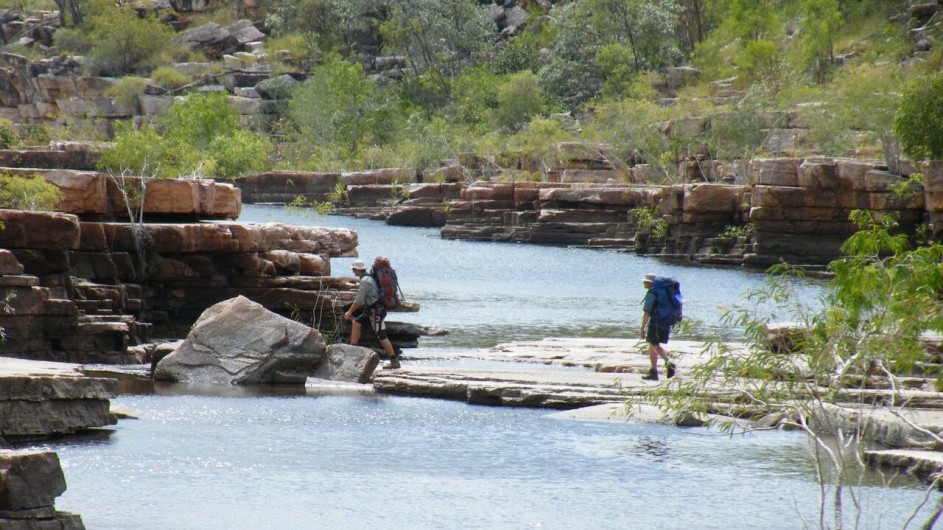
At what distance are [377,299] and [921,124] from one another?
2969 cm

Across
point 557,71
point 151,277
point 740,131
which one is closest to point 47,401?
point 151,277

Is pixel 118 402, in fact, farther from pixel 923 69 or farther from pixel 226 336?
pixel 923 69

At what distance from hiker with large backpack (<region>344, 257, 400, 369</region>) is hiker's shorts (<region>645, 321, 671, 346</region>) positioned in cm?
441

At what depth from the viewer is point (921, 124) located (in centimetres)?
4597

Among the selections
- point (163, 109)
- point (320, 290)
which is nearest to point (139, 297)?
point (320, 290)

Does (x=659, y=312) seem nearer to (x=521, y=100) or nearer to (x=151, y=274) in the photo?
(x=151, y=274)

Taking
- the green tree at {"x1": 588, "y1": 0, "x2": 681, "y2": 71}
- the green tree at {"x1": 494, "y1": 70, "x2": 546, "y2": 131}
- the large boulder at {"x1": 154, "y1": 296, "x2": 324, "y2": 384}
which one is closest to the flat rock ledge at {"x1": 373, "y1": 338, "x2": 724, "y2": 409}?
the large boulder at {"x1": 154, "y1": 296, "x2": 324, "y2": 384}

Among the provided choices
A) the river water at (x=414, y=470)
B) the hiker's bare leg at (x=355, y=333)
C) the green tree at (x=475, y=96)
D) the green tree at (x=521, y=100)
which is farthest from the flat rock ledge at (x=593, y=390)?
the green tree at (x=475, y=96)

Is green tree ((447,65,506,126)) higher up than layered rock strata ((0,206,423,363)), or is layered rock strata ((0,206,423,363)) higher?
green tree ((447,65,506,126))

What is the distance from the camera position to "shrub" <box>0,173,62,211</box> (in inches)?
1026

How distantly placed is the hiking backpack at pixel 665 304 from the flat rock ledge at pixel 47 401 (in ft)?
26.8

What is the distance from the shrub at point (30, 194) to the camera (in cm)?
2606

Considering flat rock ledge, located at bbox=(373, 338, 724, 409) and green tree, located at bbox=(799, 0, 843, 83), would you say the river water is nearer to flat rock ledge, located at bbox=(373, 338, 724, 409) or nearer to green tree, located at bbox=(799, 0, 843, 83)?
flat rock ledge, located at bbox=(373, 338, 724, 409)

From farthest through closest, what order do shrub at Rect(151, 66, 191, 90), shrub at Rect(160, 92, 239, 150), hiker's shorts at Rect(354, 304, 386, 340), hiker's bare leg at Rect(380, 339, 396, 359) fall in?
shrub at Rect(151, 66, 191, 90) < shrub at Rect(160, 92, 239, 150) < hiker's bare leg at Rect(380, 339, 396, 359) < hiker's shorts at Rect(354, 304, 386, 340)
